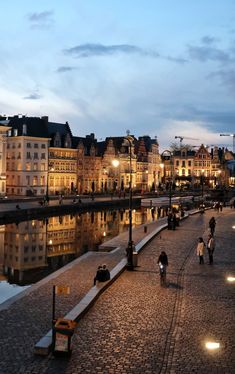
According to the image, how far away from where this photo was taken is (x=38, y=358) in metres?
14.1

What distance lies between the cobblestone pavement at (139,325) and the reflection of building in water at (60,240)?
9.36 m

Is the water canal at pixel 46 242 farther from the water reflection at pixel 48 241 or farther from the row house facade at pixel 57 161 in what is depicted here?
the row house facade at pixel 57 161

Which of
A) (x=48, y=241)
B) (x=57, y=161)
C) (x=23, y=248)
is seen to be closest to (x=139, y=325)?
(x=23, y=248)

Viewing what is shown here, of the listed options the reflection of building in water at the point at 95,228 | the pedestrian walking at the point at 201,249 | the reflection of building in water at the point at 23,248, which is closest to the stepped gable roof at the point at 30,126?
the reflection of building in water at the point at 95,228

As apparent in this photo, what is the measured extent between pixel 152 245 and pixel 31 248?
11413 millimetres

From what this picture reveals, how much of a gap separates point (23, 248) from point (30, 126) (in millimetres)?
66555

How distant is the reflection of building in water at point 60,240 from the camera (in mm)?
37281

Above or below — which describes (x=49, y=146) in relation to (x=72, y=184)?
above

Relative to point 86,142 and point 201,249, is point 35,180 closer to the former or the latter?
point 86,142

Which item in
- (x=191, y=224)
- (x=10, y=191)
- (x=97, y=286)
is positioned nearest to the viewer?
(x=97, y=286)

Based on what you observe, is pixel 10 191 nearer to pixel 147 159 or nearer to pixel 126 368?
pixel 147 159

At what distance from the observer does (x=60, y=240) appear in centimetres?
4788

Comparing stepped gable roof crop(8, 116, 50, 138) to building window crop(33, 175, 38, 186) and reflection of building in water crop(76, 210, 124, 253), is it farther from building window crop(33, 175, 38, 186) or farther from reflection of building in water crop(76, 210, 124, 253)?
reflection of building in water crop(76, 210, 124, 253)

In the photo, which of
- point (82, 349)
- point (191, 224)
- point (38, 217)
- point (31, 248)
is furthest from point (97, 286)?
point (38, 217)
